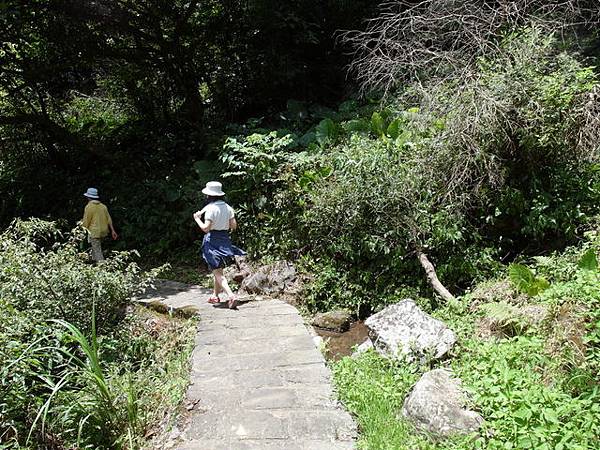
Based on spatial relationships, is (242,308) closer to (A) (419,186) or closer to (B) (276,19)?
(A) (419,186)

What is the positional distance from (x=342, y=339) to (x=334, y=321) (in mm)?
299

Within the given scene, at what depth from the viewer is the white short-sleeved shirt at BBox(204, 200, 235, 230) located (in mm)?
5824

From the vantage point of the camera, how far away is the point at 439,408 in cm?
343

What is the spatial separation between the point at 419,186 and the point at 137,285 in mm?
3415

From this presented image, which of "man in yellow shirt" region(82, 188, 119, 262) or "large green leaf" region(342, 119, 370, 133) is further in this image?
"large green leaf" region(342, 119, 370, 133)

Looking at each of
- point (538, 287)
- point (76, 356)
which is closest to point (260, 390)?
point (76, 356)

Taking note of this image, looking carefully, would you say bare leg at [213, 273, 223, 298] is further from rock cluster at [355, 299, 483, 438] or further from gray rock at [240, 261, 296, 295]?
rock cluster at [355, 299, 483, 438]

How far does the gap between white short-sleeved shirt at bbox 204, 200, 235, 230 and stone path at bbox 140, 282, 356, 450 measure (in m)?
1.01

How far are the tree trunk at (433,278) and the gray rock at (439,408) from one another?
6.20 feet

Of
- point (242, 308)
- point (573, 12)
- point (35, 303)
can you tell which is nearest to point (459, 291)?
point (242, 308)

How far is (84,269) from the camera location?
4.96 m

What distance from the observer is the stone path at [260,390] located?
11.1ft

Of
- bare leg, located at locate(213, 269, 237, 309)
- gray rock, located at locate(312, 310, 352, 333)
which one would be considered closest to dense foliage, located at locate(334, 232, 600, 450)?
gray rock, located at locate(312, 310, 352, 333)

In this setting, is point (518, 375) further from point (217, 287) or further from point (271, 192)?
point (271, 192)
